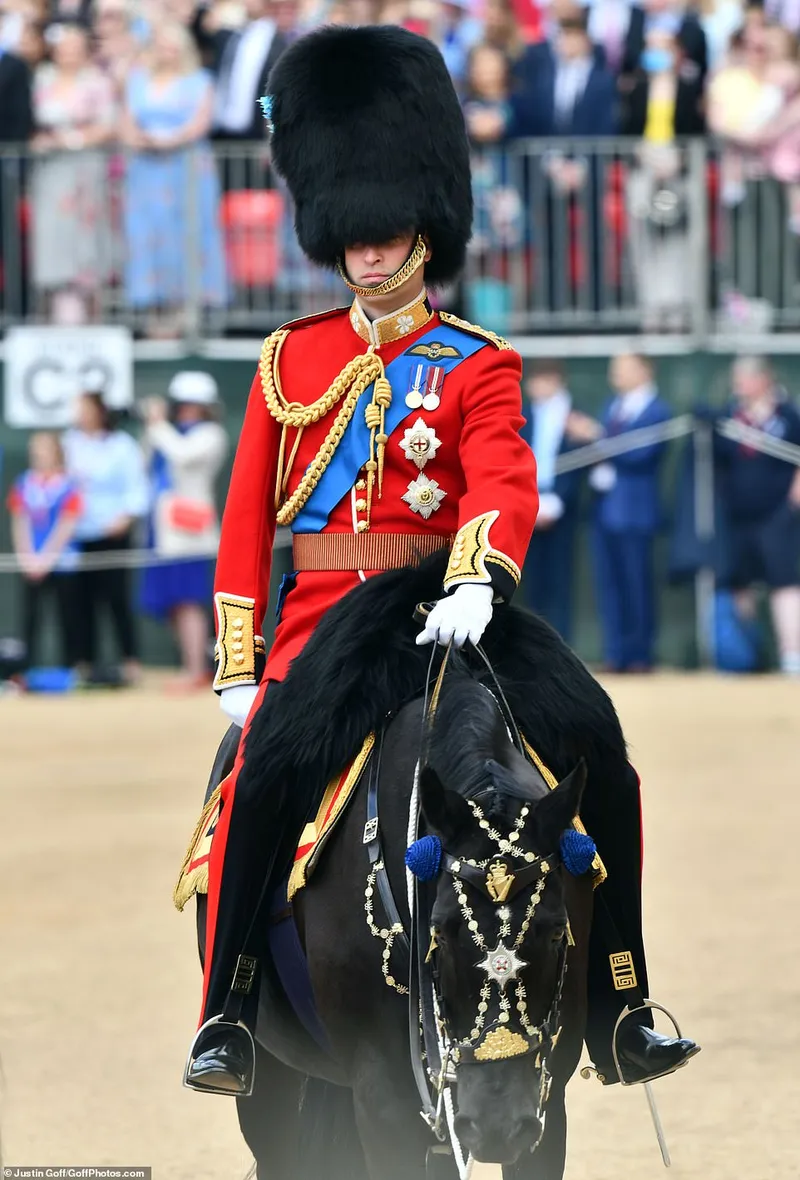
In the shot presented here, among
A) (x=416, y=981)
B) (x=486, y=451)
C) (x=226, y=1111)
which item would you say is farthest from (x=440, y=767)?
(x=226, y=1111)

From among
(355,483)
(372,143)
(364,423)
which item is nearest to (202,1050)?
(355,483)

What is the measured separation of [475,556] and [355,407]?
497 millimetres

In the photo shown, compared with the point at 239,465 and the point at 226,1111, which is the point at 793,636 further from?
the point at 239,465

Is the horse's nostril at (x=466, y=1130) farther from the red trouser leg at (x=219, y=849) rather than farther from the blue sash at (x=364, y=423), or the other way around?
the blue sash at (x=364, y=423)

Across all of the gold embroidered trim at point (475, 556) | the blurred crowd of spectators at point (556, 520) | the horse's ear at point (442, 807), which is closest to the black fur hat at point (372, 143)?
the gold embroidered trim at point (475, 556)

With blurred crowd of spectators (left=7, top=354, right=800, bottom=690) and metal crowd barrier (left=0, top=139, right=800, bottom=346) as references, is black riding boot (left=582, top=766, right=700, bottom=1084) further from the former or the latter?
metal crowd barrier (left=0, top=139, right=800, bottom=346)

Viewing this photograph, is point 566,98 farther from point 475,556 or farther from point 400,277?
point 475,556

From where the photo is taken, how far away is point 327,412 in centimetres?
455

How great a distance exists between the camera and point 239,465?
4645mm

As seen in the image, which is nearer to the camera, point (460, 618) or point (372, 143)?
point (460, 618)

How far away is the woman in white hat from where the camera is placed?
46.1 feet

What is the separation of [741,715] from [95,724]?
3554 millimetres

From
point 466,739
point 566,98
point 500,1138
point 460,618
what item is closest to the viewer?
point 500,1138

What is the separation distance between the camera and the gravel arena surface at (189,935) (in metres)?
5.93
